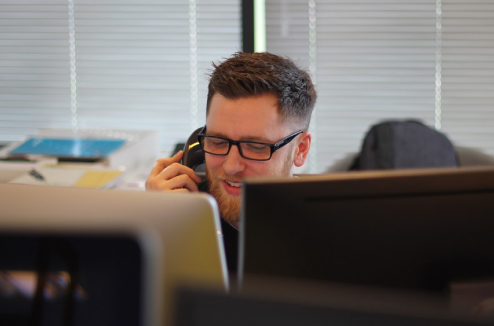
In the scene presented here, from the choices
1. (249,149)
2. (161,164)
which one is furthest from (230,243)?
(161,164)

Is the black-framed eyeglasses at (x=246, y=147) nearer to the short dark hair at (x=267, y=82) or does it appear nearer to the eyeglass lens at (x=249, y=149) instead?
the eyeglass lens at (x=249, y=149)

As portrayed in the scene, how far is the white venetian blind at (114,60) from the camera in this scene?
3094mm

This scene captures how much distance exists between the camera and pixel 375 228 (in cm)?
79

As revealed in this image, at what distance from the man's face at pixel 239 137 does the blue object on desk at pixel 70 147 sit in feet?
3.63

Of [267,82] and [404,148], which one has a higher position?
[267,82]

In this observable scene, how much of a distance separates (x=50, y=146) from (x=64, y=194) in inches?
81.2

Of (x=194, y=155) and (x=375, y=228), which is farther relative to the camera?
(x=194, y=155)

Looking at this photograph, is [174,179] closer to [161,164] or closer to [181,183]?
[181,183]

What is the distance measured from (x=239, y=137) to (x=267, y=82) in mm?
179

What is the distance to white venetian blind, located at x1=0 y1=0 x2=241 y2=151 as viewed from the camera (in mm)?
→ 3094

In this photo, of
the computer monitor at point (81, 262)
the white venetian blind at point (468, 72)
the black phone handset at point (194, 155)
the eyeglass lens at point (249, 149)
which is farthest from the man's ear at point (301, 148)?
the white venetian blind at point (468, 72)

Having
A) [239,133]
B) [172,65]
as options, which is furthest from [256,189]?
[172,65]

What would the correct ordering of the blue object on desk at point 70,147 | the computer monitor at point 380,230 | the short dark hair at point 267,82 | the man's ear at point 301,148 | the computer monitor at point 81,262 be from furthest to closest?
the blue object on desk at point 70,147 → the man's ear at point 301,148 → the short dark hair at point 267,82 → the computer monitor at point 380,230 → the computer monitor at point 81,262

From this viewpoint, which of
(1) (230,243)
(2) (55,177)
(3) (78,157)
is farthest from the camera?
(3) (78,157)
